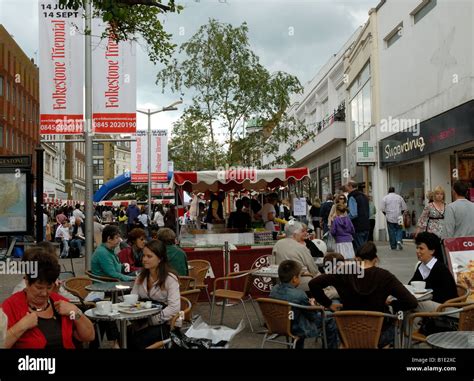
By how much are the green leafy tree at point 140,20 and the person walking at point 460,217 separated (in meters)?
4.35

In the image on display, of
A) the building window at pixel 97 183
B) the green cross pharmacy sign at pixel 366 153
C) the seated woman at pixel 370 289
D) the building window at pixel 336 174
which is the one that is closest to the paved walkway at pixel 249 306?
the seated woman at pixel 370 289

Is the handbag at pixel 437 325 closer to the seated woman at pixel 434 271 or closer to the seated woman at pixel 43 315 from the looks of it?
the seated woman at pixel 434 271

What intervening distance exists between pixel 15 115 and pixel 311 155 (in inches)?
1044

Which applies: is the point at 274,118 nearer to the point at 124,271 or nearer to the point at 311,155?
the point at 124,271

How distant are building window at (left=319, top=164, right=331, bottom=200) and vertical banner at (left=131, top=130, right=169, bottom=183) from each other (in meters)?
11.6

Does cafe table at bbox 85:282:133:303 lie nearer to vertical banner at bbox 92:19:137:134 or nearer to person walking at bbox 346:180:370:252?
vertical banner at bbox 92:19:137:134

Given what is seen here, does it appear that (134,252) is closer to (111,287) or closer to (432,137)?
(111,287)

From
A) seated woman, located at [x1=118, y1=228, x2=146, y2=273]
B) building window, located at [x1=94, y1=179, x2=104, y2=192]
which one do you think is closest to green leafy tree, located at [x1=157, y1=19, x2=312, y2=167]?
seated woman, located at [x1=118, y1=228, x2=146, y2=273]

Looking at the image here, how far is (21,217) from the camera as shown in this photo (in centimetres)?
1015

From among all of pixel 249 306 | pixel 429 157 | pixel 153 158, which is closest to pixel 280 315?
pixel 249 306

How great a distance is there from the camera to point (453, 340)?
4.30 m

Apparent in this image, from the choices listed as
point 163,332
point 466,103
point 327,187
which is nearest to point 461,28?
point 466,103

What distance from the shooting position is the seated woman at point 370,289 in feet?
16.3

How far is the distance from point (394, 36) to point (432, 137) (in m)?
A: 5.87
